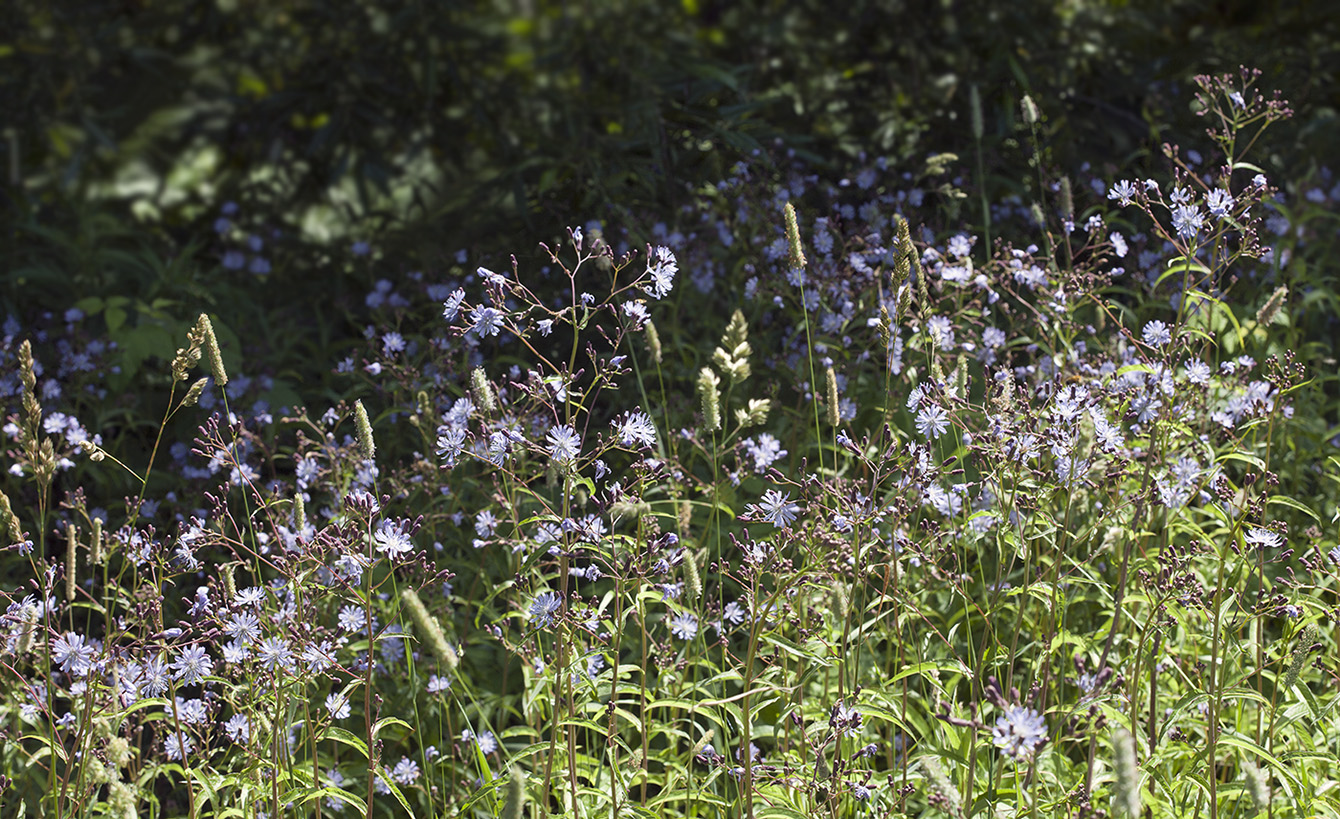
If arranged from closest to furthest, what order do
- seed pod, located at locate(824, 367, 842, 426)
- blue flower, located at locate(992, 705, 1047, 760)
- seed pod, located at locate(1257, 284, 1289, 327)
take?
1. blue flower, located at locate(992, 705, 1047, 760)
2. seed pod, located at locate(824, 367, 842, 426)
3. seed pod, located at locate(1257, 284, 1289, 327)

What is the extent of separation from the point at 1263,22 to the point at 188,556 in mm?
5475

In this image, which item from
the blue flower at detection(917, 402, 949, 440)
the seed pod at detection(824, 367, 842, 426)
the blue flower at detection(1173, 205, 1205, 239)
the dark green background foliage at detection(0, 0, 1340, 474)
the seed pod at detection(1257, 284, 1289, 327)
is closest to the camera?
the seed pod at detection(824, 367, 842, 426)

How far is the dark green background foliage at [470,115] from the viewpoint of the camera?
457 centimetres

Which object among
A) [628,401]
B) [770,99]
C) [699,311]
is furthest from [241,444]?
[770,99]

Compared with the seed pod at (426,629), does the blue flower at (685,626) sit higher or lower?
higher

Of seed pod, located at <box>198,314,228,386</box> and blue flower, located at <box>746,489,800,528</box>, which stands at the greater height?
seed pod, located at <box>198,314,228,386</box>

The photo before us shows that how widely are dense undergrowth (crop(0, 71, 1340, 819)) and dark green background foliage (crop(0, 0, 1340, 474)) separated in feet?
2.09

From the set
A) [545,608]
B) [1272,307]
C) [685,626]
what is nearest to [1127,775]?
[545,608]

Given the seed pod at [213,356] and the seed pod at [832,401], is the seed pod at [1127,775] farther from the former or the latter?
the seed pod at [213,356]

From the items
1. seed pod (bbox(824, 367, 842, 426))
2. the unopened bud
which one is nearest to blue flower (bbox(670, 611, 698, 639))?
seed pod (bbox(824, 367, 842, 426))

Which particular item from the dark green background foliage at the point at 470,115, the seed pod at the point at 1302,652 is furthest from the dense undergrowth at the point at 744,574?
the dark green background foliage at the point at 470,115

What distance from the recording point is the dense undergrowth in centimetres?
200

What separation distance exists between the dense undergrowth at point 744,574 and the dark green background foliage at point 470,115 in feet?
2.09

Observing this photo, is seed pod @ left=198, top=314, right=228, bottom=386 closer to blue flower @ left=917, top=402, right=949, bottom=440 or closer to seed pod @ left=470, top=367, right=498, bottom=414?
seed pod @ left=470, top=367, right=498, bottom=414
